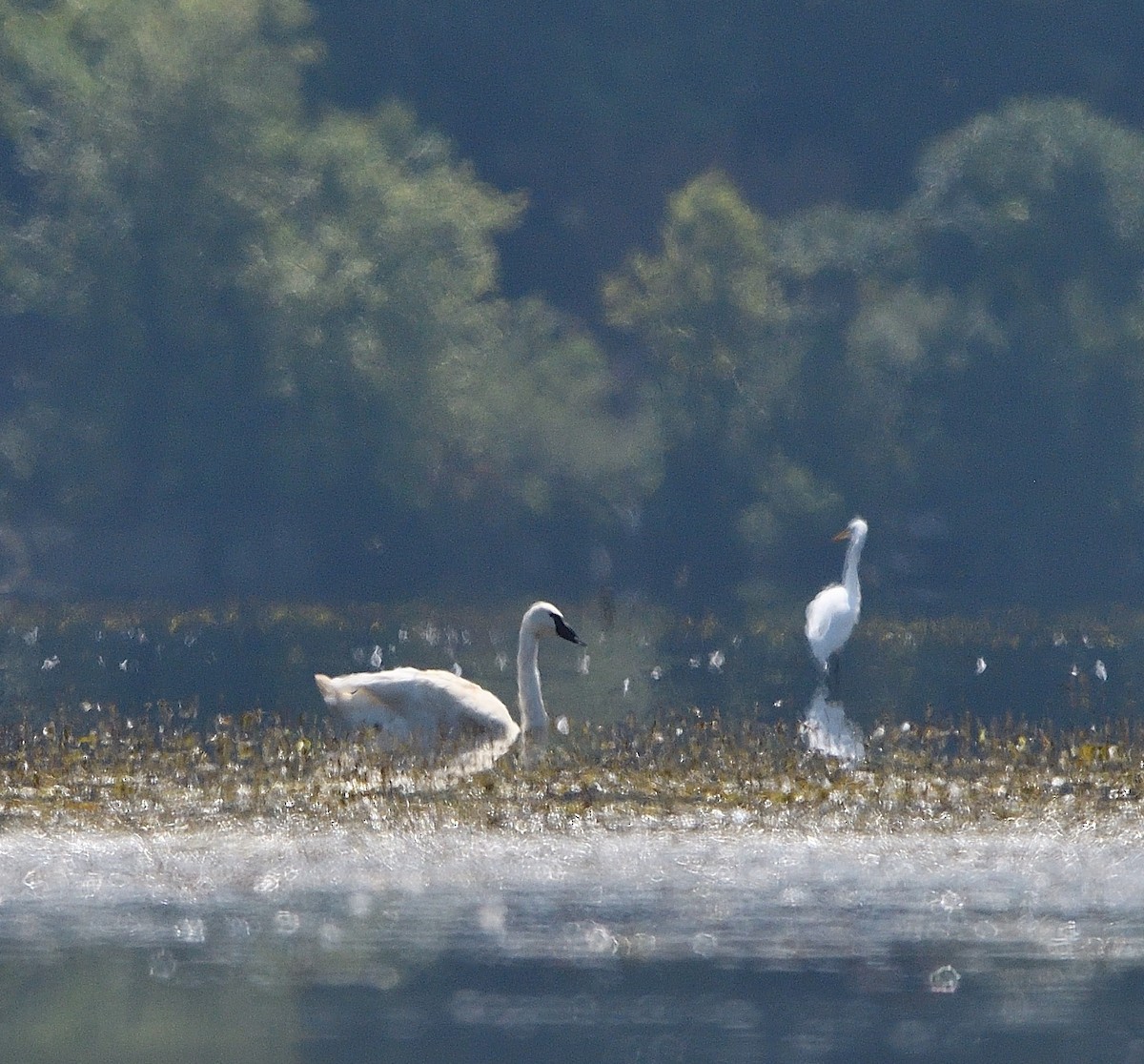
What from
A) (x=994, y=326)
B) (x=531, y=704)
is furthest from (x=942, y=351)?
(x=531, y=704)

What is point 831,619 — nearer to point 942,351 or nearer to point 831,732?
point 831,732

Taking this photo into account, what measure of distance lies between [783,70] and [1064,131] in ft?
62.0

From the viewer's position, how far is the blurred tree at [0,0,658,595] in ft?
146

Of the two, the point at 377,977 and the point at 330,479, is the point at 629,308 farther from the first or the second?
the point at 377,977

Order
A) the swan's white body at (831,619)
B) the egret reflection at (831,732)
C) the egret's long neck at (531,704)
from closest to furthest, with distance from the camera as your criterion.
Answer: the egret reflection at (831,732), the egret's long neck at (531,704), the swan's white body at (831,619)

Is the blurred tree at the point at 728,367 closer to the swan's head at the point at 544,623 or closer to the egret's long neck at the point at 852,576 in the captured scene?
the egret's long neck at the point at 852,576

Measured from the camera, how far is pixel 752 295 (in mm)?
48969

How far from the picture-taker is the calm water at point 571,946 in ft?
32.8

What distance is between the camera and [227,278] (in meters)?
45.4

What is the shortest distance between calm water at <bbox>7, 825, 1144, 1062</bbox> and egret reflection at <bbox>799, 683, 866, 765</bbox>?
13.4 ft

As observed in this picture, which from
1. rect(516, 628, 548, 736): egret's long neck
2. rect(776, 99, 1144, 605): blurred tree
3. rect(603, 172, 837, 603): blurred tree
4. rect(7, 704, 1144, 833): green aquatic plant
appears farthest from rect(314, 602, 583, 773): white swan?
rect(603, 172, 837, 603): blurred tree

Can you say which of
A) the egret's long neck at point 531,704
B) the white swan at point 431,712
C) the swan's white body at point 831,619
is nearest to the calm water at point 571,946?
the white swan at point 431,712

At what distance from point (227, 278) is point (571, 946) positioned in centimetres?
3516

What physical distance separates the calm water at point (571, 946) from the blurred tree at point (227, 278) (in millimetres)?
31778
